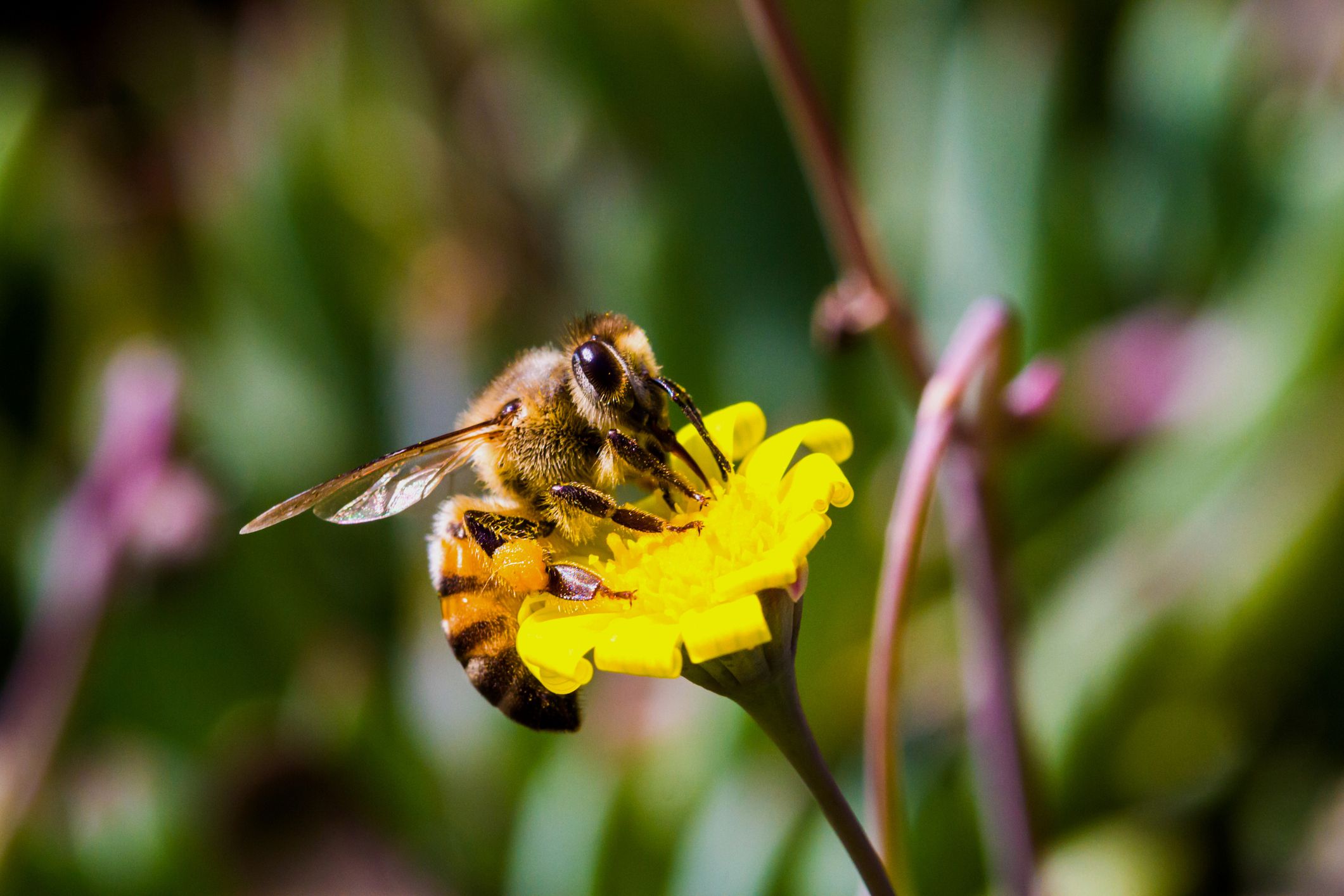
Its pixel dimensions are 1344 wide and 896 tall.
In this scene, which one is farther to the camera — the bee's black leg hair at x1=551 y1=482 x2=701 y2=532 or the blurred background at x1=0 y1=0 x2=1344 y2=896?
the blurred background at x1=0 y1=0 x2=1344 y2=896

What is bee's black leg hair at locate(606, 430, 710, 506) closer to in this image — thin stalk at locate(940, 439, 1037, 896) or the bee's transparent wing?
the bee's transparent wing

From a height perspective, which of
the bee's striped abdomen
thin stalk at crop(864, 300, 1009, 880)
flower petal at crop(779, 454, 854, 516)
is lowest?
thin stalk at crop(864, 300, 1009, 880)

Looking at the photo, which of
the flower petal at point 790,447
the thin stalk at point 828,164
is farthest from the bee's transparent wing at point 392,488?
the thin stalk at point 828,164

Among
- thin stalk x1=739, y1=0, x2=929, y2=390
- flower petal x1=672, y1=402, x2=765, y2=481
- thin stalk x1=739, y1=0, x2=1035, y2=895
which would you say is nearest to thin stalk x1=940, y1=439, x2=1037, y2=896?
thin stalk x1=739, y1=0, x2=1035, y2=895

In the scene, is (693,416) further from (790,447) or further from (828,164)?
(828,164)

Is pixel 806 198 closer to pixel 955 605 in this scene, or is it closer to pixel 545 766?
pixel 955 605

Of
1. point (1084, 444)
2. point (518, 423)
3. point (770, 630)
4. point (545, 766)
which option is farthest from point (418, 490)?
point (1084, 444)
